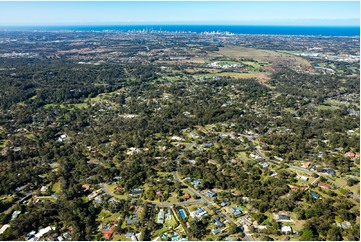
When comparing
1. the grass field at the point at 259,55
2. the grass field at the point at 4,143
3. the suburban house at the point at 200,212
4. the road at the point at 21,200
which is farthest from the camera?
the grass field at the point at 259,55

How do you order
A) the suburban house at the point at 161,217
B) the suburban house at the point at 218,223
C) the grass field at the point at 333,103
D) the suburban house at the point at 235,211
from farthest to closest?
1. the grass field at the point at 333,103
2. the suburban house at the point at 235,211
3. the suburban house at the point at 161,217
4. the suburban house at the point at 218,223

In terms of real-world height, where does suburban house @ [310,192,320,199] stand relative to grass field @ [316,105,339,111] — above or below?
below

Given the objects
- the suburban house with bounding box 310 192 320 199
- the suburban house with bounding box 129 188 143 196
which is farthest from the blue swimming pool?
the suburban house with bounding box 310 192 320 199

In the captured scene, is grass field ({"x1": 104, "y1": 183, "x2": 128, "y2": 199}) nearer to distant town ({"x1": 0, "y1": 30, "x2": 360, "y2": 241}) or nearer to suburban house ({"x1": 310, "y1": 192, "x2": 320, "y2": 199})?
distant town ({"x1": 0, "y1": 30, "x2": 360, "y2": 241})

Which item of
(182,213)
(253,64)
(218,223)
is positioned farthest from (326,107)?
(253,64)

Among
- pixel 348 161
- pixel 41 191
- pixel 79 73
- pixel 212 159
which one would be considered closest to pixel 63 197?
pixel 41 191

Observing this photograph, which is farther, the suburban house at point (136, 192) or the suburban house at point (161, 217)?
the suburban house at point (136, 192)

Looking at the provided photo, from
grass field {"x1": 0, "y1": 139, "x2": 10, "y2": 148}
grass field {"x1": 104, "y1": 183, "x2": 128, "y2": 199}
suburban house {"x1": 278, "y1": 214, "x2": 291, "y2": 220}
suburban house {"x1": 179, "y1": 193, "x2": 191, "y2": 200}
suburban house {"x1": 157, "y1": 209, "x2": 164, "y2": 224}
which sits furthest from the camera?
grass field {"x1": 0, "y1": 139, "x2": 10, "y2": 148}

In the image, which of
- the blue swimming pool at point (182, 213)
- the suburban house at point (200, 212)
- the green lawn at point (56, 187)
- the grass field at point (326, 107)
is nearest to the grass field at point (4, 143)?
the green lawn at point (56, 187)

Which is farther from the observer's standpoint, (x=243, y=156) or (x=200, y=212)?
(x=243, y=156)

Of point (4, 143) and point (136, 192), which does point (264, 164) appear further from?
point (4, 143)

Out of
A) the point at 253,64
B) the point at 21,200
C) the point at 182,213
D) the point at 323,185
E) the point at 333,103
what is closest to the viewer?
the point at 182,213

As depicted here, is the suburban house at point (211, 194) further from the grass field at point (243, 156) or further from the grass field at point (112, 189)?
the grass field at point (243, 156)

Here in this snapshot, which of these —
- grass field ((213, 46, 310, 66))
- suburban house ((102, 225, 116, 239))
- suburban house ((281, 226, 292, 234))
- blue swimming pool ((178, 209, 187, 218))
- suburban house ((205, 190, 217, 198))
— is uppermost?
grass field ((213, 46, 310, 66))
